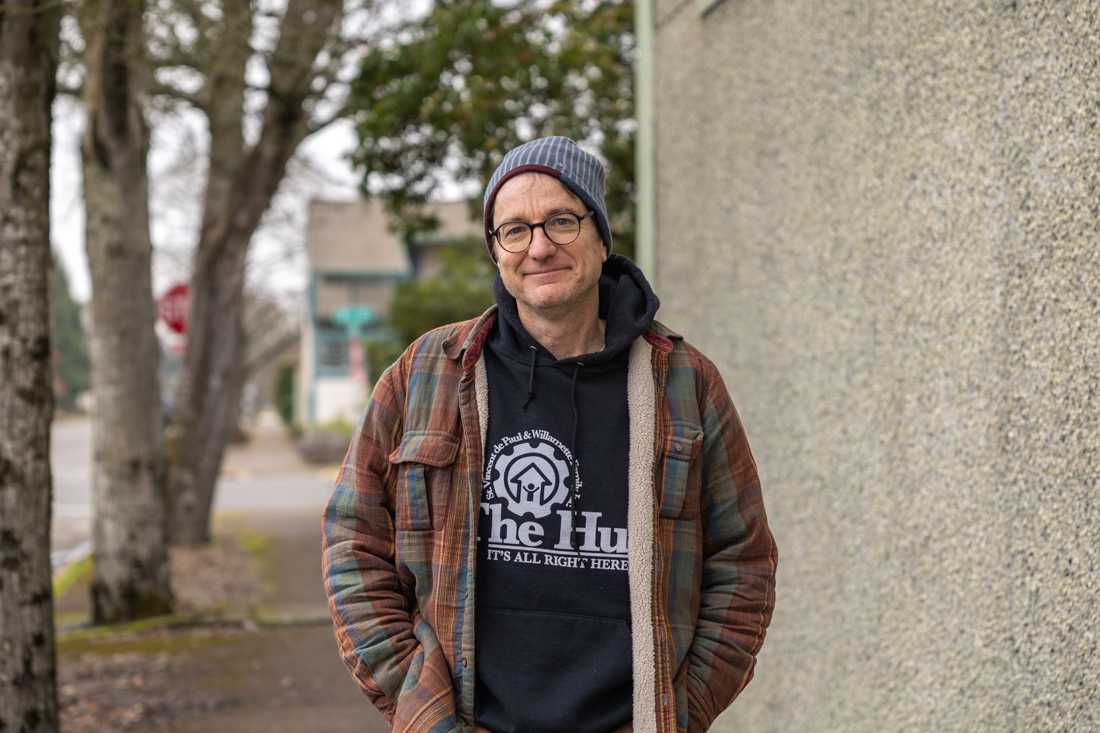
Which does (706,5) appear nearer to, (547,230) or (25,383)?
(547,230)

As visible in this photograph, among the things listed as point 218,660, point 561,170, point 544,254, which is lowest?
point 218,660

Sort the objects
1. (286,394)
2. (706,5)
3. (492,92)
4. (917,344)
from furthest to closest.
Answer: (286,394)
(492,92)
(706,5)
(917,344)

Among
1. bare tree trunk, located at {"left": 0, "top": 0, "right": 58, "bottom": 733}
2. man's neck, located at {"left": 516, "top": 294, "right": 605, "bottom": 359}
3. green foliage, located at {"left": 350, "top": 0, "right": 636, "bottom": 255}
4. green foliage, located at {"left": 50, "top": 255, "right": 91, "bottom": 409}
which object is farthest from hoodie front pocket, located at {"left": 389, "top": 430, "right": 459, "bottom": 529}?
green foliage, located at {"left": 50, "top": 255, "right": 91, "bottom": 409}

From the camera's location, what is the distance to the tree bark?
10.7 metres

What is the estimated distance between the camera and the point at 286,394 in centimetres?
4672

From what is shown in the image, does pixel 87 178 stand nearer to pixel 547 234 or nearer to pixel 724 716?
pixel 724 716

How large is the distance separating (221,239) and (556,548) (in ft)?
31.7

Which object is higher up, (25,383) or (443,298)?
(443,298)

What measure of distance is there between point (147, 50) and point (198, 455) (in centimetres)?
472

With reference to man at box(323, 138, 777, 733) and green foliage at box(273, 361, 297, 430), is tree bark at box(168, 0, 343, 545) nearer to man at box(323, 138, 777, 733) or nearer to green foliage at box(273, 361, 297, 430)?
man at box(323, 138, 777, 733)

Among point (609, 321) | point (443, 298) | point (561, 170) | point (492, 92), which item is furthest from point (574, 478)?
point (443, 298)

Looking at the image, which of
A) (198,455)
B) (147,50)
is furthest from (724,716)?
(198,455)

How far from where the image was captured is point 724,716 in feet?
15.5

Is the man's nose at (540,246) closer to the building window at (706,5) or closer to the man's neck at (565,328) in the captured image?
the man's neck at (565,328)
